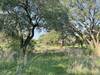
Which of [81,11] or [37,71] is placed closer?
[37,71]

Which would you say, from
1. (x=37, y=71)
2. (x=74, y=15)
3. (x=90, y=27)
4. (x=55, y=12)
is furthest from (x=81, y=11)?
(x=37, y=71)

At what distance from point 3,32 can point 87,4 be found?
14.4 m

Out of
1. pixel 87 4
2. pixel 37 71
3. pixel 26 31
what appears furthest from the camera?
pixel 87 4

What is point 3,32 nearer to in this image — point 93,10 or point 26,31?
point 26,31

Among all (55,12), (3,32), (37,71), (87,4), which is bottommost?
(37,71)

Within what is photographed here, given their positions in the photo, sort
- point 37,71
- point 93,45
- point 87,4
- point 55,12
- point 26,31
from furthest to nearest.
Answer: point 93,45 < point 87,4 < point 26,31 < point 55,12 < point 37,71

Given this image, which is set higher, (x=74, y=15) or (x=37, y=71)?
(x=74, y=15)

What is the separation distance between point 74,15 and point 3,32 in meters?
13.7

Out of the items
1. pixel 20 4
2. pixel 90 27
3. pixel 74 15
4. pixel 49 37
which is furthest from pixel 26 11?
pixel 49 37

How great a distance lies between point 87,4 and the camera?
3158cm

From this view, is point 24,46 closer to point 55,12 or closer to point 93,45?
point 55,12

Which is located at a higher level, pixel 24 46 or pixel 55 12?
pixel 55 12

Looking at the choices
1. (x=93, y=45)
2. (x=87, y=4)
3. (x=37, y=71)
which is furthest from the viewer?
(x=93, y=45)

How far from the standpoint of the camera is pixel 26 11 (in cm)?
2186
